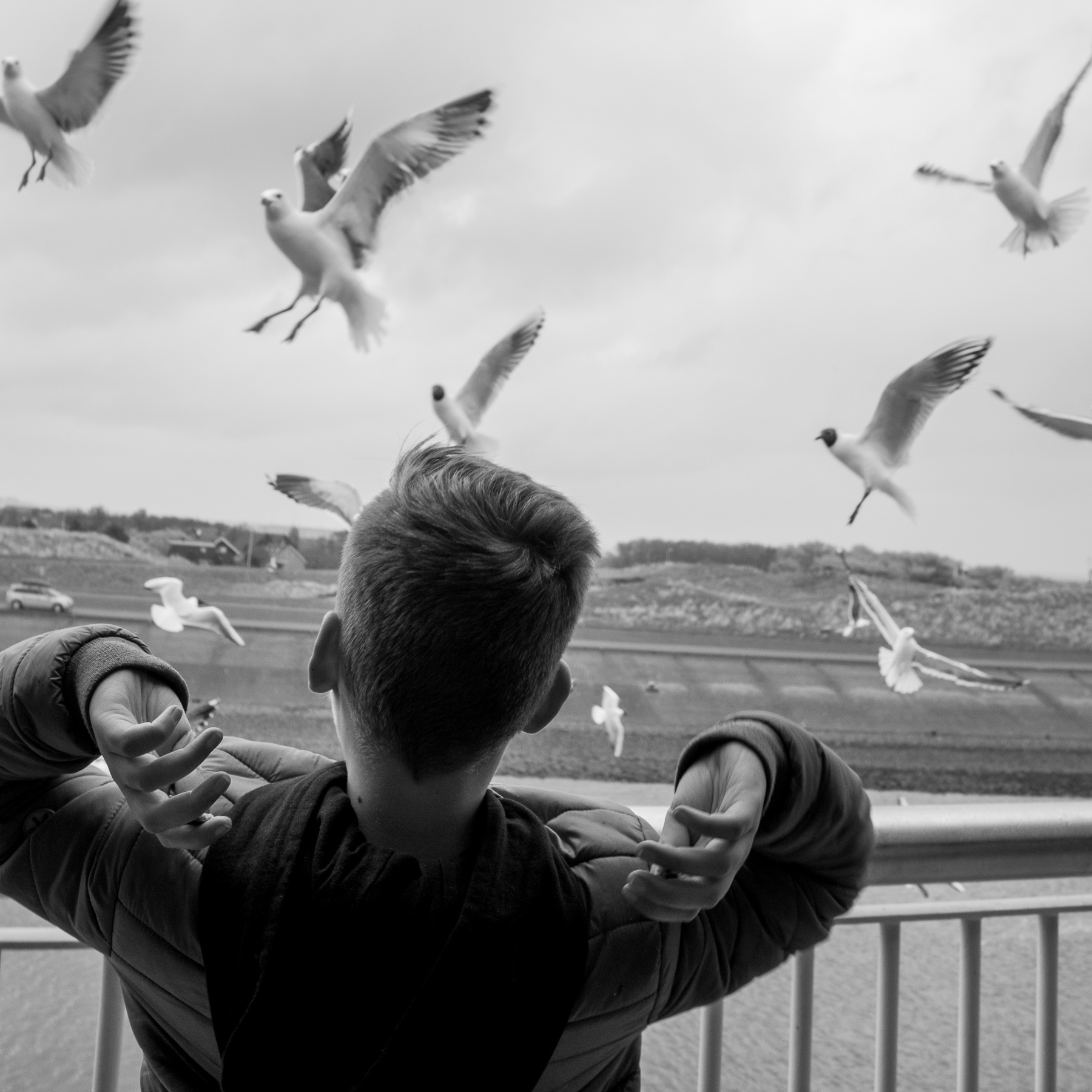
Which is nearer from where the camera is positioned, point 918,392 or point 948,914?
point 948,914

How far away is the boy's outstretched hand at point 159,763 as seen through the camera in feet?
1.24

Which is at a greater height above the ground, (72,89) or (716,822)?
(72,89)

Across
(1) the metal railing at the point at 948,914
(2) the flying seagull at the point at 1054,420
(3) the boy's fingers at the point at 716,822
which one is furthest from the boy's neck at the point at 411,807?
(2) the flying seagull at the point at 1054,420

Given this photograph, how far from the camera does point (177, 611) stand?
147 cm

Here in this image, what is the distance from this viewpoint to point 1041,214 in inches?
70.8

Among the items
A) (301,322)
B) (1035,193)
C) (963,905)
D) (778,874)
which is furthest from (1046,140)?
(778,874)

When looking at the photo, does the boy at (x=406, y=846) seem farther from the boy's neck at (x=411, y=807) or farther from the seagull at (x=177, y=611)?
the seagull at (x=177, y=611)

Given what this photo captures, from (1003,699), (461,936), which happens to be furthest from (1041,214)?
(461,936)

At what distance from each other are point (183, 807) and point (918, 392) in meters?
1.47

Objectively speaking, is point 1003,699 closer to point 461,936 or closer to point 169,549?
point 169,549

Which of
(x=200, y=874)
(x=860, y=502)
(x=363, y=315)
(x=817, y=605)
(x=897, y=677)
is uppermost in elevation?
(x=363, y=315)

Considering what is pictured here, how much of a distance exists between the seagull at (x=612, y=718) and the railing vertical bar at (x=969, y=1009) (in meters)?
0.75

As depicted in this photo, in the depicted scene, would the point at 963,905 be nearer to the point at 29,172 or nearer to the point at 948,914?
the point at 948,914

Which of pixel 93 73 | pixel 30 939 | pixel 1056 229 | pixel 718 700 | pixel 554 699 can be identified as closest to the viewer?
pixel 554 699
